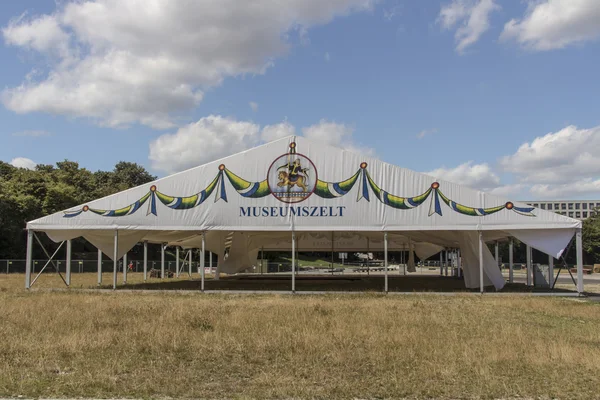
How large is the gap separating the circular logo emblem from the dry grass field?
7.44 meters

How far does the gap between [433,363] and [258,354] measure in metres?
3.01

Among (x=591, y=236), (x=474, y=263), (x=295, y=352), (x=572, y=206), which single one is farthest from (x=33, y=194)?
(x=572, y=206)

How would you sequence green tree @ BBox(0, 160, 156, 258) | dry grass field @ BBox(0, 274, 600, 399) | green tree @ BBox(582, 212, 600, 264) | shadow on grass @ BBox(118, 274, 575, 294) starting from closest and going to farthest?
dry grass field @ BBox(0, 274, 600, 399) → shadow on grass @ BBox(118, 274, 575, 294) → green tree @ BBox(0, 160, 156, 258) → green tree @ BBox(582, 212, 600, 264)

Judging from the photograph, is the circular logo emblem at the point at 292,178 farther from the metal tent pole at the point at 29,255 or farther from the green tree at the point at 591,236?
the green tree at the point at 591,236

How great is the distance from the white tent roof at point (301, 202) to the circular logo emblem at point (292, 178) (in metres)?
0.04

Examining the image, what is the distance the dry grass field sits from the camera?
23.6 ft

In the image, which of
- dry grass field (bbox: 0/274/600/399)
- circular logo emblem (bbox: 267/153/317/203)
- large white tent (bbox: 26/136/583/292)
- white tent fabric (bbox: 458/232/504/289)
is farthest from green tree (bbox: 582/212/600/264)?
dry grass field (bbox: 0/274/600/399)

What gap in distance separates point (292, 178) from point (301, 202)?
43.8 inches

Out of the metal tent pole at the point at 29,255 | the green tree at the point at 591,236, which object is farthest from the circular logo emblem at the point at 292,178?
the green tree at the point at 591,236

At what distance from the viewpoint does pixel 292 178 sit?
2312 centimetres

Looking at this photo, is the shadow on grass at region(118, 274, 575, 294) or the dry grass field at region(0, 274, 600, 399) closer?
the dry grass field at region(0, 274, 600, 399)

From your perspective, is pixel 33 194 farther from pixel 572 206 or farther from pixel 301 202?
pixel 572 206

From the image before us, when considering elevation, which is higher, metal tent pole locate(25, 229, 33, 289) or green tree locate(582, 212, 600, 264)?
green tree locate(582, 212, 600, 264)

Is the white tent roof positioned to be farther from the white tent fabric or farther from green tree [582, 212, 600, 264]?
green tree [582, 212, 600, 264]
